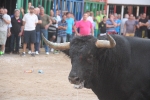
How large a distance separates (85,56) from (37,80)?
4788mm

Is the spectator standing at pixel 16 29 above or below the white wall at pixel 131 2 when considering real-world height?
below

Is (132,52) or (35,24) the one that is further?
(35,24)

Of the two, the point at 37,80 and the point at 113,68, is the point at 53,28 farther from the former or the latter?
the point at 113,68

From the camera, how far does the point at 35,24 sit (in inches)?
559

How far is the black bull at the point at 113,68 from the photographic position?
5430mm

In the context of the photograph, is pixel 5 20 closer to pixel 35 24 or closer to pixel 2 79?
pixel 35 24

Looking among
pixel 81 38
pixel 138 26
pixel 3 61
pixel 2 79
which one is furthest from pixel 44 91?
pixel 138 26

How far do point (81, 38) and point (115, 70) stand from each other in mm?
701

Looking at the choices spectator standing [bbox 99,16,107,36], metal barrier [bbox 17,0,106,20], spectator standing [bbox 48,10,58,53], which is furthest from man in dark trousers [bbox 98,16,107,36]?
spectator standing [bbox 48,10,58,53]

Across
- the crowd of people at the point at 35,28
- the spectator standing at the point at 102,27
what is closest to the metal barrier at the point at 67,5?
the crowd of people at the point at 35,28

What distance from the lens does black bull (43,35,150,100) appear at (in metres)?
5.43

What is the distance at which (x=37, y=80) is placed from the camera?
10.0m

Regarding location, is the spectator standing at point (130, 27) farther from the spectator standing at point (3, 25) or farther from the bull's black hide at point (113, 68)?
the bull's black hide at point (113, 68)

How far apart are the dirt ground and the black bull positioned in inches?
105
